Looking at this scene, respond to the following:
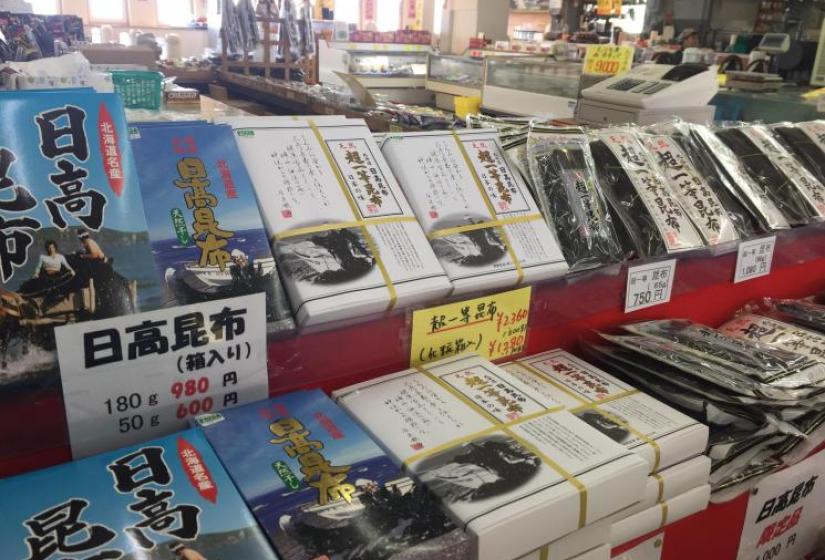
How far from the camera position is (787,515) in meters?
1.54

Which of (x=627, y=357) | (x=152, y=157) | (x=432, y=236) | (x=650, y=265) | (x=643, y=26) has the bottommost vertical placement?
(x=627, y=357)

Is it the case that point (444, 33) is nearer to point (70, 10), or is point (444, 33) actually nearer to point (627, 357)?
point (70, 10)

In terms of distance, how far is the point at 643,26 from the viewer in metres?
8.51

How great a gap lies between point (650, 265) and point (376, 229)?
0.70m

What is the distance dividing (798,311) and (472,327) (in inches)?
41.1

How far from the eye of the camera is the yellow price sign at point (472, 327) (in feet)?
3.95

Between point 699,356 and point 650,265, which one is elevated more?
point 650,265

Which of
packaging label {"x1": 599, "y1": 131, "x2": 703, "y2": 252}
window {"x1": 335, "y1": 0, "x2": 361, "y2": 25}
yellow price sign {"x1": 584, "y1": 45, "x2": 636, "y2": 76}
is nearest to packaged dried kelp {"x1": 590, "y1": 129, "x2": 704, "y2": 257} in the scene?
packaging label {"x1": 599, "y1": 131, "x2": 703, "y2": 252}

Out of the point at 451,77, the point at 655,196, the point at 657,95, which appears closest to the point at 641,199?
the point at 655,196

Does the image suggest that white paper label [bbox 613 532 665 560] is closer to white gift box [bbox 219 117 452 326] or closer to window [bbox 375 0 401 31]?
white gift box [bbox 219 117 452 326]

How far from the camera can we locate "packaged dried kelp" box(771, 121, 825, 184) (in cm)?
182

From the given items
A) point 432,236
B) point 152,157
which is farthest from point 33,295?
point 432,236

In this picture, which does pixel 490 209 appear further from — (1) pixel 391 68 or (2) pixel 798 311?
(1) pixel 391 68

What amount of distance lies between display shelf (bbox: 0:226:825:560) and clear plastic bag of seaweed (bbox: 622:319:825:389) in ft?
0.29
